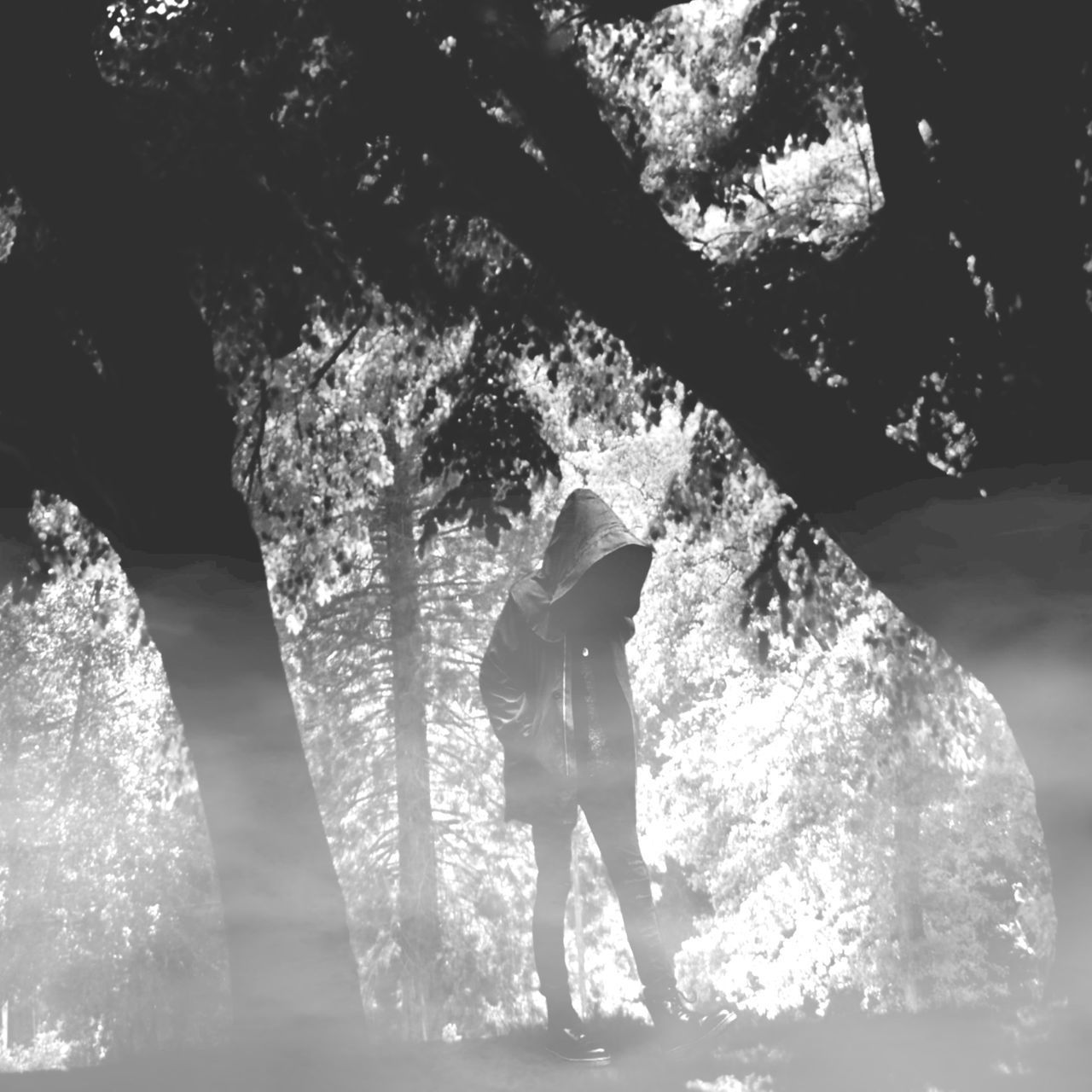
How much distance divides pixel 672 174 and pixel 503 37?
207 centimetres

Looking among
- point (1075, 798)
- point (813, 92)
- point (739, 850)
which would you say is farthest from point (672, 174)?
point (739, 850)

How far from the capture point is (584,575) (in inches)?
197

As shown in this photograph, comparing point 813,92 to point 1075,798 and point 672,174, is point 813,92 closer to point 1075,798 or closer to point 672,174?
point 672,174

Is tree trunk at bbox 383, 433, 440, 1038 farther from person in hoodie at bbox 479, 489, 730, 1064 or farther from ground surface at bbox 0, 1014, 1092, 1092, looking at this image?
ground surface at bbox 0, 1014, 1092, 1092

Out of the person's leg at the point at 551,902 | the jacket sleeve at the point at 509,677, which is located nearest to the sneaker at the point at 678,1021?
the person's leg at the point at 551,902

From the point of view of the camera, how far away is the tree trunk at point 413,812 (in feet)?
38.2

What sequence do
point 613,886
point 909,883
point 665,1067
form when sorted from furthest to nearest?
point 909,883, point 613,886, point 665,1067

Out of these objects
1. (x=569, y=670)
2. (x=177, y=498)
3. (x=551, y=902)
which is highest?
(x=177, y=498)

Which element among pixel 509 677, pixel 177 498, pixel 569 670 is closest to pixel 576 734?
pixel 569 670

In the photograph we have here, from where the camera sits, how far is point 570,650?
16.2 ft

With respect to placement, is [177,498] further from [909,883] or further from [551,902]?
[909,883]

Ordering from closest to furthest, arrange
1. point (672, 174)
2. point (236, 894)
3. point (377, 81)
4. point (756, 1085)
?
point (756, 1085) < point (377, 81) < point (236, 894) < point (672, 174)

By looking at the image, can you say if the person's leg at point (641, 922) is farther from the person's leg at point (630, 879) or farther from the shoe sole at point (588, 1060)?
the shoe sole at point (588, 1060)

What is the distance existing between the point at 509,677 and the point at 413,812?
7687mm
